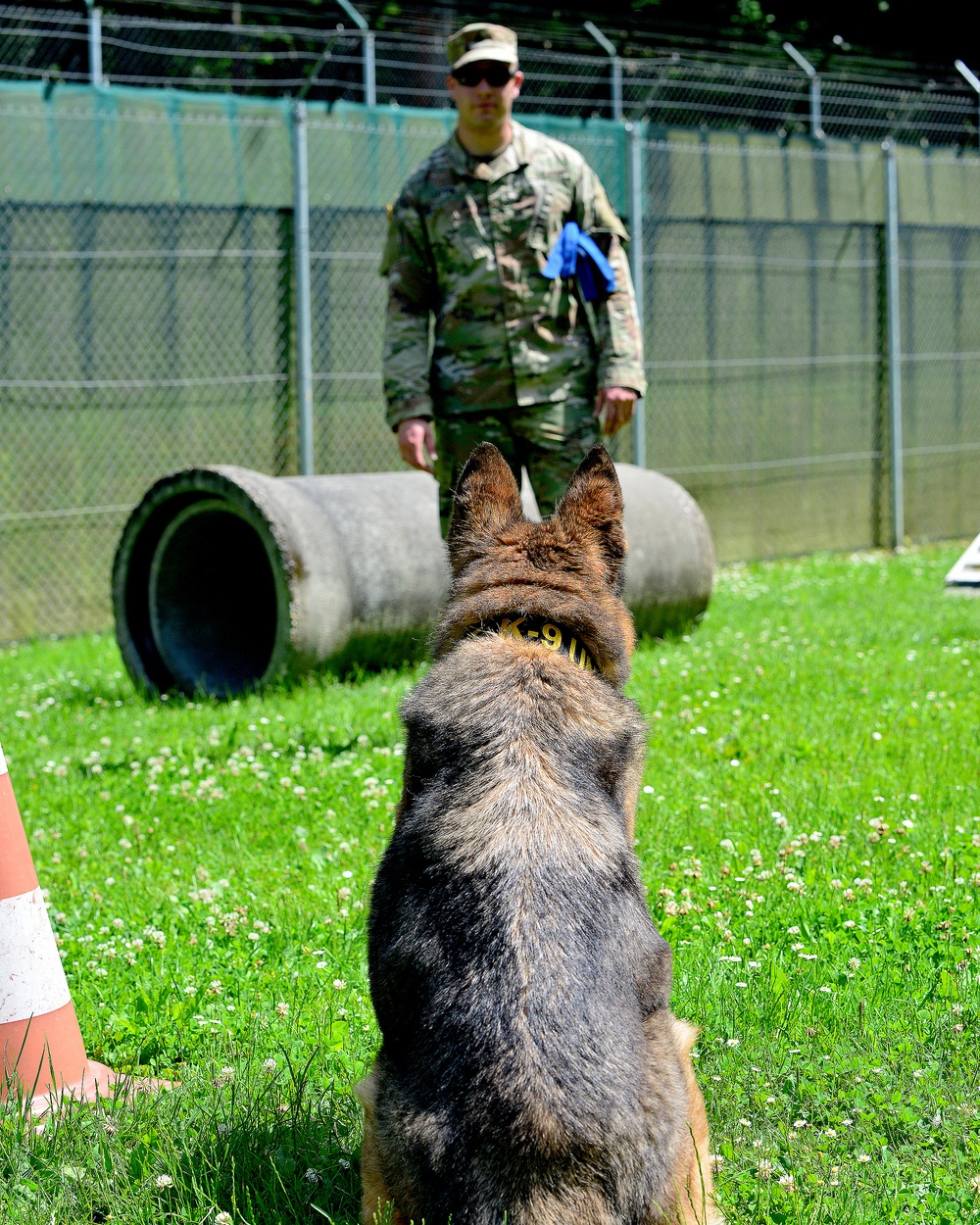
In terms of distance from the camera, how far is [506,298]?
5.70m

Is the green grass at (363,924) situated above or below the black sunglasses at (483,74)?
below

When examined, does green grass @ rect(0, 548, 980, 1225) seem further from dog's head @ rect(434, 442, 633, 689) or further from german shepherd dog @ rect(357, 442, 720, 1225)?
dog's head @ rect(434, 442, 633, 689)

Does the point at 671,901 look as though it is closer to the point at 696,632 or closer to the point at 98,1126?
the point at 98,1126

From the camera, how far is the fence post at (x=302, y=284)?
1163 centimetres

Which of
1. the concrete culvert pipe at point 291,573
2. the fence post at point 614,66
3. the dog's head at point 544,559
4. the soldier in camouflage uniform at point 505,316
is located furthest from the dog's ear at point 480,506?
the fence post at point 614,66

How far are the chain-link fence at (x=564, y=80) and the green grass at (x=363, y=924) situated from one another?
8873 millimetres

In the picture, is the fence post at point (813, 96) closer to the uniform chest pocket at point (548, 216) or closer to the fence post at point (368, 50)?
the fence post at point (368, 50)

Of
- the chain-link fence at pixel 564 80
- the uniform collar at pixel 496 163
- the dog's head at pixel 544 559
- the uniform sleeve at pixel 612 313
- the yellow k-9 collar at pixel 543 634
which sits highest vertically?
the chain-link fence at pixel 564 80

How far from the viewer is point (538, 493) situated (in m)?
5.74

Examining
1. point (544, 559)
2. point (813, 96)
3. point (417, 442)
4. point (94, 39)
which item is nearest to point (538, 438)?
point (417, 442)

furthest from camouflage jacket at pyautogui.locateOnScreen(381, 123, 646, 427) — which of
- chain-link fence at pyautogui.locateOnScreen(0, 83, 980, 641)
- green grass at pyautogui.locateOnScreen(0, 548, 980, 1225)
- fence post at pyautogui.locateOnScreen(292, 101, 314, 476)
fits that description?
chain-link fence at pyautogui.locateOnScreen(0, 83, 980, 641)

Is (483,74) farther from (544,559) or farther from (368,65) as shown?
(368,65)

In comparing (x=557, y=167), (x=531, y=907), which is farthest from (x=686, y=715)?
(x=531, y=907)

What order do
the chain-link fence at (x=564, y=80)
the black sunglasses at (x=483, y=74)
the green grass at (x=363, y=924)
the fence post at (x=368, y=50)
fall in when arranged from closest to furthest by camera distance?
the green grass at (x=363, y=924) → the black sunglasses at (x=483, y=74) → the fence post at (x=368, y=50) → the chain-link fence at (x=564, y=80)
